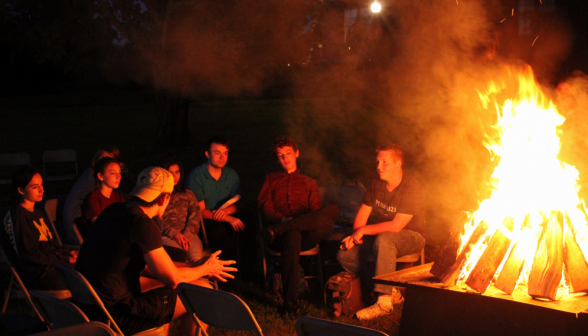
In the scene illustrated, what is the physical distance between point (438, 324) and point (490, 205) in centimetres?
85

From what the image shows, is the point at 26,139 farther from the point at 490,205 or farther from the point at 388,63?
the point at 490,205

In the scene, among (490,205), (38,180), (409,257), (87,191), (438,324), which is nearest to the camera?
(438,324)

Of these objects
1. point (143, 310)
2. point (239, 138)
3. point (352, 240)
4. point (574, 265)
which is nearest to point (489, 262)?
point (574, 265)

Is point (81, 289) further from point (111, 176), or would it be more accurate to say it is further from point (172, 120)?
point (172, 120)

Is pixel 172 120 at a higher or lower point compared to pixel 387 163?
higher

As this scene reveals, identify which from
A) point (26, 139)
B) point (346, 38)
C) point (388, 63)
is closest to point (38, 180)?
point (346, 38)

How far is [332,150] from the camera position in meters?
14.7

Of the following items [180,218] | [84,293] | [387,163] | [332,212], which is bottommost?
[84,293]

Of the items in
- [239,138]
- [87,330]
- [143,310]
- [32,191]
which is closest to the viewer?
[87,330]

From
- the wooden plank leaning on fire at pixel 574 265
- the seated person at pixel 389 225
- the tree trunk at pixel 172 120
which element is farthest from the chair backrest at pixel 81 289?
the tree trunk at pixel 172 120

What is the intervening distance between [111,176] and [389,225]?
2.26 m

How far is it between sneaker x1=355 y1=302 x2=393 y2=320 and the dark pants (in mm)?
532

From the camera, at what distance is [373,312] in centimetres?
416

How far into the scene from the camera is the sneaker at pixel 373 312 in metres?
4.14
